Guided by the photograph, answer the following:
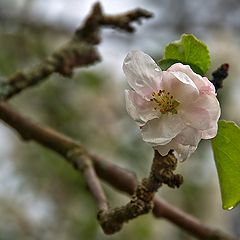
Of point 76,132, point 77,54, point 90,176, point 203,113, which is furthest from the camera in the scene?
point 76,132

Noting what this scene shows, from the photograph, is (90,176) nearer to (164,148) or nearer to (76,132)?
(164,148)

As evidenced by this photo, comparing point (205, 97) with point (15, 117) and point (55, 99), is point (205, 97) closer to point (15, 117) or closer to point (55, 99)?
point (15, 117)

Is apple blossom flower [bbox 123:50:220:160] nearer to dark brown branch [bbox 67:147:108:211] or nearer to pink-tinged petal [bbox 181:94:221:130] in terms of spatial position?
pink-tinged petal [bbox 181:94:221:130]

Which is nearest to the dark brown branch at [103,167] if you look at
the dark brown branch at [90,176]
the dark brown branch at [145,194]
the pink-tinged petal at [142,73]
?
the dark brown branch at [90,176]

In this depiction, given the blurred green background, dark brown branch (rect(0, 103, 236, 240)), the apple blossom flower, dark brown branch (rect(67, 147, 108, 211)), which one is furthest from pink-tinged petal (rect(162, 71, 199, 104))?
the blurred green background

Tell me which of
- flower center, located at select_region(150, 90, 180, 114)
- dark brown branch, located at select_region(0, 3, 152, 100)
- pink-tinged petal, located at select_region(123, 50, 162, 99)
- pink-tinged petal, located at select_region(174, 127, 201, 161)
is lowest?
dark brown branch, located at select_region(0, 3, 152, 100)

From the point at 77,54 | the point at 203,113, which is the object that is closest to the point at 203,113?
the point at 203,113

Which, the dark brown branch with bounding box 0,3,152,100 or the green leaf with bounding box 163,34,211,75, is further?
the dark brown branch with bounding box 0,3,152,100
